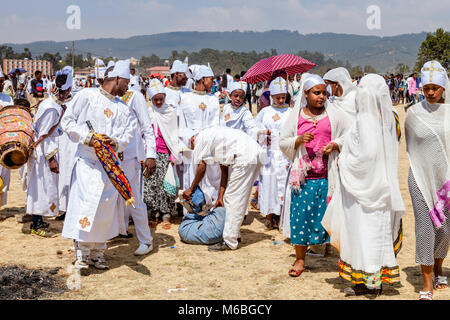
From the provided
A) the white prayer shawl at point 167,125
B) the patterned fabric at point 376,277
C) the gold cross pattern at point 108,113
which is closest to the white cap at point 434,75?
the patterned fabric at point 376,277

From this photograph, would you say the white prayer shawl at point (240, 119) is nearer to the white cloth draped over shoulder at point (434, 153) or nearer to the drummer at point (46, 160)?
the drummer at point (46, 160)

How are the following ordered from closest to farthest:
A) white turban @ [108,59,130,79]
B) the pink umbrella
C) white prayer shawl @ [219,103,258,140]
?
1. white turban @ [108,59,130,79]
2. white prayer shawl @ [219,103,258,140]
3. the pink umbrella

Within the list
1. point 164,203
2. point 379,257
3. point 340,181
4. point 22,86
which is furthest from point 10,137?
point 22,86

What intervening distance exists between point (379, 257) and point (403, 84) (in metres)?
27.7

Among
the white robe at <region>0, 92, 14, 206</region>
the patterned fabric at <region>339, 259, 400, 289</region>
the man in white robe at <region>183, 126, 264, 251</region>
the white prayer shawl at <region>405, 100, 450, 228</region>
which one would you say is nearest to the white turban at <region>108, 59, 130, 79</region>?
the man in white robe at <region>183, 126, 264, 251</region>

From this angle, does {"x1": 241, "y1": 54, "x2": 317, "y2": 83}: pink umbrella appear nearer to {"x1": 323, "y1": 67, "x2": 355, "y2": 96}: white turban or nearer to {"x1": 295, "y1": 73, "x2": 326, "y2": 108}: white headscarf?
{"x1": 323, "y1": 67, "x2": 355, "y2": 96}: white turban

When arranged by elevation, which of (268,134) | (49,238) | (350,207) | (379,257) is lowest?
(49,238)

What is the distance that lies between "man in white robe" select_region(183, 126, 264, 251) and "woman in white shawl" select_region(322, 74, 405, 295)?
1812 millimetres

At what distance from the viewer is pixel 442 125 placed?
189 inches

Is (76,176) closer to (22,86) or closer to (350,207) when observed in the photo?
(350,207)

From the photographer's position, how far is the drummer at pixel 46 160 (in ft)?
23.1

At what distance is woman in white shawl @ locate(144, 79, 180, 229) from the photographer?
779 centimetres

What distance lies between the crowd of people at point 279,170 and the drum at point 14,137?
354 mm

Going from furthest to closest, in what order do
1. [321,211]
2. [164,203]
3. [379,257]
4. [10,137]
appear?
[164,203], [10,137], [321,211], [379,257]
